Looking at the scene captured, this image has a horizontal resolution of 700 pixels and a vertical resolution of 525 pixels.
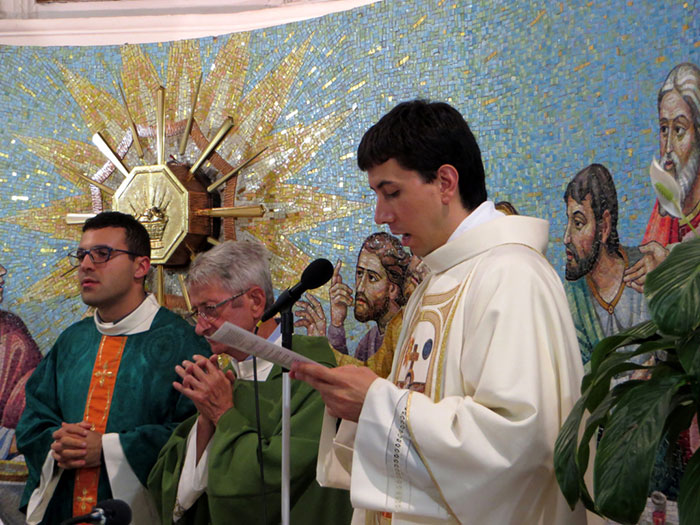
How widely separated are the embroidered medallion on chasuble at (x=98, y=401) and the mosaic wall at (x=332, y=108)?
3.20 feet

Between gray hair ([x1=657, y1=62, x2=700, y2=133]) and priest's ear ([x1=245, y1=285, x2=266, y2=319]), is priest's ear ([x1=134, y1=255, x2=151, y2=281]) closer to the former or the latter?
priest's ear ([x1=245, y1=285, x2=266, y2=319])

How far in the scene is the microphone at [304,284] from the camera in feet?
7.70

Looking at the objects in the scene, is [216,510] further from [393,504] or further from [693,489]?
[693,489]

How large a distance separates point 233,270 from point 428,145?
1360mm

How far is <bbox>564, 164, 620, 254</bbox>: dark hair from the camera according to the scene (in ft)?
11.1

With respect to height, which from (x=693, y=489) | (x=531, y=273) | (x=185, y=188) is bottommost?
(x=693, y=489)

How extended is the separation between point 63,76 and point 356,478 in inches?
154

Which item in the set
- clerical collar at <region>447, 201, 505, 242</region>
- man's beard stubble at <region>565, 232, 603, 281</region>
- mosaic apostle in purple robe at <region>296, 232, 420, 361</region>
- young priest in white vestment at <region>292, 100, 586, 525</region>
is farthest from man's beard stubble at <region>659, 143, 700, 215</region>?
mosaic apostle in purple robe at <region>296, 232, 420, 361</region>

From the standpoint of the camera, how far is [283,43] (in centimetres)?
471

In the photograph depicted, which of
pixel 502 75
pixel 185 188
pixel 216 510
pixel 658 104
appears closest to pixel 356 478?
pixel 216 510

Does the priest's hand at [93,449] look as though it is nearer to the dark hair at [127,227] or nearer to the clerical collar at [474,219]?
the dark hair at [127,227]

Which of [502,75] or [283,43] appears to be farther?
[283,43]

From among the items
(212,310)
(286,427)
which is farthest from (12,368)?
(286,427)

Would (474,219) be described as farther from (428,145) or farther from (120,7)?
(120,7)
